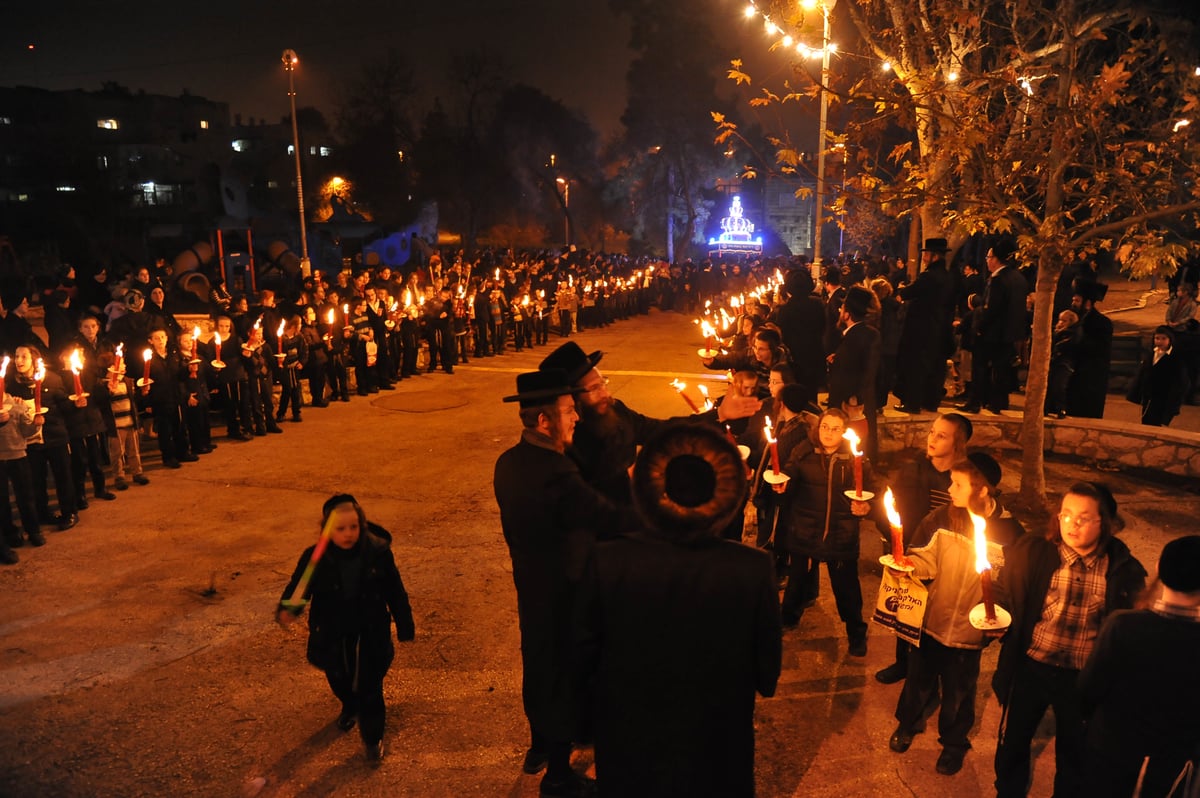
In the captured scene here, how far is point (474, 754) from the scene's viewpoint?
448 cm

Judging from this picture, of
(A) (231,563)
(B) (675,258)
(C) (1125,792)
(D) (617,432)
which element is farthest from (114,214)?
(C) (1125,792)

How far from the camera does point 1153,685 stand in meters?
3.00

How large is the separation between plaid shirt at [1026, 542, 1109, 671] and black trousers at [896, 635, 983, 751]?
599 millimetres

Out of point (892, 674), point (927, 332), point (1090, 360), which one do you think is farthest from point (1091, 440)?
point (892, 674)

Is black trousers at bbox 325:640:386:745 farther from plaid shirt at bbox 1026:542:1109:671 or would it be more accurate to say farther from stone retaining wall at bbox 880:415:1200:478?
stone retaining wall at bbox 880:415:1200:478

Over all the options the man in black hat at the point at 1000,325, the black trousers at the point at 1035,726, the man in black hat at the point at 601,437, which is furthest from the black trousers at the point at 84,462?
the man in black hat at the point at 1000,325

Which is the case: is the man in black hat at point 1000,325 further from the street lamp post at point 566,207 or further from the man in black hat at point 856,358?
the street lamp post at point 566,207

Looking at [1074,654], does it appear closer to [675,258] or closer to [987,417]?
[987,417]

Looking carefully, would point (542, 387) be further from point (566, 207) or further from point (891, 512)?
point (566, 207)

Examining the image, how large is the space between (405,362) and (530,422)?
12169 millimetres

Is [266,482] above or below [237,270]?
below

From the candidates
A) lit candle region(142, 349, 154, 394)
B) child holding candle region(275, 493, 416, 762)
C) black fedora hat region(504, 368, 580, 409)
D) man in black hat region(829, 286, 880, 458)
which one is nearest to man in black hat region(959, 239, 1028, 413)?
man in black hat region(829, 286, 880, 458)

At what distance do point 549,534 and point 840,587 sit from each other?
2556 millimetres

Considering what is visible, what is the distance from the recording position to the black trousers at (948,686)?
14.2ft
